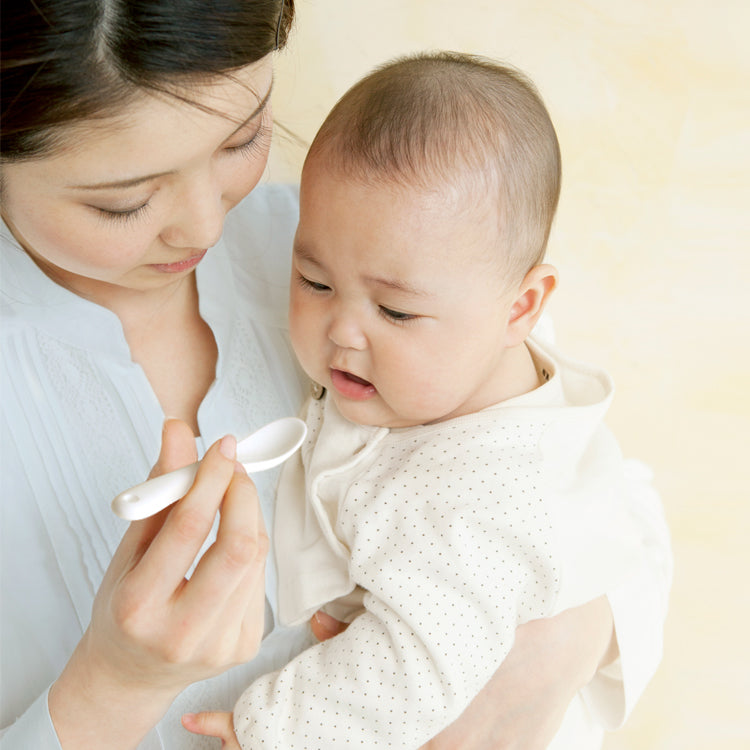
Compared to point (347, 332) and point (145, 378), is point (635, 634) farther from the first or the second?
point (145, 378)

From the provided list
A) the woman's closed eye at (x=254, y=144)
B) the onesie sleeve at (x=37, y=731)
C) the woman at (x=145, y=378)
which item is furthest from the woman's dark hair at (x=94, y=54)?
the onesie sleeve at (x=37, y=731)

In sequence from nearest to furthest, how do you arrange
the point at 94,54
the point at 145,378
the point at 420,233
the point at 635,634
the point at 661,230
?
the point at 94,54, the point at 420,233, the point at 145,378, the point at 635,634, the point at 661,230

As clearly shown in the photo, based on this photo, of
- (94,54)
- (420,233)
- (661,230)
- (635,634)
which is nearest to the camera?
(94,54)

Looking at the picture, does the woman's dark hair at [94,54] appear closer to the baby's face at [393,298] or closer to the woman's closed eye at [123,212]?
the woman's closed eye at [123,212]

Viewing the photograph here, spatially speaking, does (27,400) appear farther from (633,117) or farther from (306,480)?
(633,117)

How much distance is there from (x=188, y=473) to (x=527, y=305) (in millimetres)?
524

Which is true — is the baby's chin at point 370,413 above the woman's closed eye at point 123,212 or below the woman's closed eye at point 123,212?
below

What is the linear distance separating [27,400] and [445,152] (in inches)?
23.2

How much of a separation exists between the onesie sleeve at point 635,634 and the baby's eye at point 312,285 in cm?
59

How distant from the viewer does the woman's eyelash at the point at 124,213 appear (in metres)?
0.86

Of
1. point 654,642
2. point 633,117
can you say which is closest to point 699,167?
point 633,117

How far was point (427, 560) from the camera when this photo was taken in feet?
3.26

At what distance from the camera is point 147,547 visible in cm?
83

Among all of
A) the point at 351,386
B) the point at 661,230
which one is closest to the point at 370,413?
the point at 351,386
